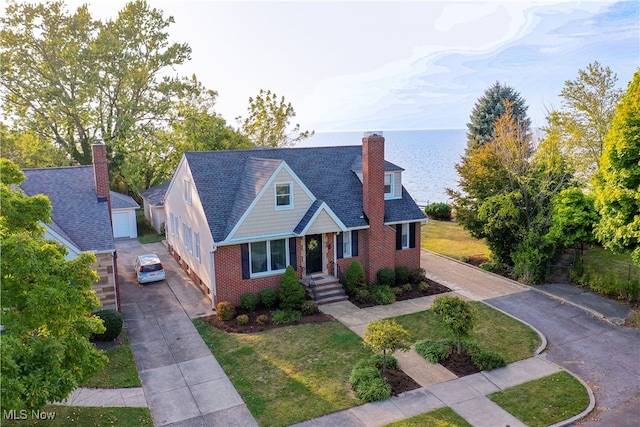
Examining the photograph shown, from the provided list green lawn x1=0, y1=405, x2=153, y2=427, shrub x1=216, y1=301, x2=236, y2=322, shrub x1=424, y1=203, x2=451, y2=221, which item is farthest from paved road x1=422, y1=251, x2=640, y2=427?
shrub x1=424, y1=203, x2=451, y2=221

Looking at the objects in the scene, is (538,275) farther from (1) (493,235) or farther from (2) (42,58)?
(2) (42,58)

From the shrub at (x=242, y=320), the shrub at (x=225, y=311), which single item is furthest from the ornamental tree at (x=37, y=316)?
the shrub at (x=225, y=311)

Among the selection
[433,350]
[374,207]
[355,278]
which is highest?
[374,207]

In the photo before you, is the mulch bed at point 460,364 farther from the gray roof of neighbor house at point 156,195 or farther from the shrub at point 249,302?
the gray roof of neighbor house at point 156,195

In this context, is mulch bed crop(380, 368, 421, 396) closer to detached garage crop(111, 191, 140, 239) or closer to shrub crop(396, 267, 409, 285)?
shrub crop(396, 267, 409, 285)

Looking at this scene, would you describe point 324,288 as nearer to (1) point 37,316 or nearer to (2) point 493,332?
(2) point 493,332

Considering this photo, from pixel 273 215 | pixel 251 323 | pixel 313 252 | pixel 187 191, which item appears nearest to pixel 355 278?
pixel 313 252
